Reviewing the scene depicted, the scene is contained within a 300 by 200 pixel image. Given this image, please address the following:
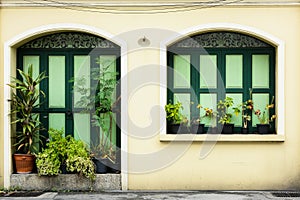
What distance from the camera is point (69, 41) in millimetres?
10383

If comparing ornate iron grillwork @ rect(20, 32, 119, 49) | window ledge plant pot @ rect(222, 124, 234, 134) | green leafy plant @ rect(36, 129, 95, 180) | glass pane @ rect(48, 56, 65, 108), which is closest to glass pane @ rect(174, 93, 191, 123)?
window ledge plant pot @ rect(222, 124, 234, 134)

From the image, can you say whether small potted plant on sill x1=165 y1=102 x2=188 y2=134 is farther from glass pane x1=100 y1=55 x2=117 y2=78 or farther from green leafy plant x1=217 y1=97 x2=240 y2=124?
glass pane x1=100 y1=55 x2=117 y2=78

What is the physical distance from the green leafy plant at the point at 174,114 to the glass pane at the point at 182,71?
450mm

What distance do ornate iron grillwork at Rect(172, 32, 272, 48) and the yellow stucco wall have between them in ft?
1.23

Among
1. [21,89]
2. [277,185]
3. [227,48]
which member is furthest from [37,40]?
[277,185]

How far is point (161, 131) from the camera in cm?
994

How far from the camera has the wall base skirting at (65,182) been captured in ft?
32.4

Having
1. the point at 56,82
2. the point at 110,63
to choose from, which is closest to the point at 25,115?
the point at 56,82

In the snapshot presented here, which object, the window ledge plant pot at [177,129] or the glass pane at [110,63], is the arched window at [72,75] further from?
the window ledge plant pot at [177,129]

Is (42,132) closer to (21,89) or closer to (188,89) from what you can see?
(21,89)

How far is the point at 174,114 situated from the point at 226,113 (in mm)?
1060

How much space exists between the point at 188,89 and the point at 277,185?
2500mm

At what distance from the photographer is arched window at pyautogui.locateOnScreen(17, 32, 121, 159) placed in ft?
34.0

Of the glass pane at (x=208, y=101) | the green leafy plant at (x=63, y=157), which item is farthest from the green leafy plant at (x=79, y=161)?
the glass pane at (x=208, y=101)
